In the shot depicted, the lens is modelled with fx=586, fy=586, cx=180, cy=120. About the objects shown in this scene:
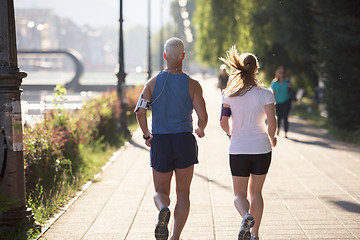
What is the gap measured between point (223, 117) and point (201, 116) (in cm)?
21

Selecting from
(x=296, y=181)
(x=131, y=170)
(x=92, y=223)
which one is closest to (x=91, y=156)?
(x=131, y=170)

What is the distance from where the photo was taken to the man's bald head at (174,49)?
520cm

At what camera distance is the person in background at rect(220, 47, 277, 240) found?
5273mm

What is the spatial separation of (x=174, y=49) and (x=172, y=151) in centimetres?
91

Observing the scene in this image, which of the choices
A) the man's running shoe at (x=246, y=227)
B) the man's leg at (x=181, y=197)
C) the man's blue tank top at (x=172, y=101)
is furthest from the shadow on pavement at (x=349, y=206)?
the man's blue tank top at (x=172, y=101)

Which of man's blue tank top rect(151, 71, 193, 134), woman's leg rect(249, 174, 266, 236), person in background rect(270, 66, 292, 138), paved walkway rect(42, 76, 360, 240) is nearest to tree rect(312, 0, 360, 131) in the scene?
person in background rect(270, 66, 292, 138)

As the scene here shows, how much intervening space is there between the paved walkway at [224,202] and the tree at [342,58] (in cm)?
259

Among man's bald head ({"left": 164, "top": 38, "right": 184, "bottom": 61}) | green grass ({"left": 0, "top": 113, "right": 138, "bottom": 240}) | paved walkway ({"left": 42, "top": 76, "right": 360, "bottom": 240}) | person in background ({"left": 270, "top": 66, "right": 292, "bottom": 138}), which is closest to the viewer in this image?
man's bald head ({"left": 164, "top": 38, "right": 184, "bottom": 61})

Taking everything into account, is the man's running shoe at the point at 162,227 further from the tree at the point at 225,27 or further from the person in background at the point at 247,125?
the tree at the point at 225,27

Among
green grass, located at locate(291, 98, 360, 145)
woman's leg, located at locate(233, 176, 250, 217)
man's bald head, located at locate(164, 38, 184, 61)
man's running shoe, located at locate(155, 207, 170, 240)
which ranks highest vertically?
man's bald head, located at locate(164, 38, 184, 61)

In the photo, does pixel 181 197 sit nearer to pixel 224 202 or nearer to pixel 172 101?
pixel 172 101

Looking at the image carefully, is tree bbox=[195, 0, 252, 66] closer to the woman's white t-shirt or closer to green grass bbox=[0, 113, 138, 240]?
green grass bbox=[0, 113, 138, 240]

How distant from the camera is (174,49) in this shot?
17.1 feet

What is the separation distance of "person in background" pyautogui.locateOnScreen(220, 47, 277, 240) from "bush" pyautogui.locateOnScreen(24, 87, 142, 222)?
2.57m
